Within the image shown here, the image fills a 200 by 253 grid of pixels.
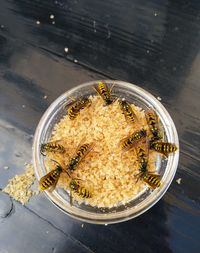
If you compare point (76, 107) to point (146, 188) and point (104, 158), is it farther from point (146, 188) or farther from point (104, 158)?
point (146, 188)

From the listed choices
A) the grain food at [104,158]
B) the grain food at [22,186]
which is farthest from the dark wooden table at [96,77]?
the grain food at [104,158]

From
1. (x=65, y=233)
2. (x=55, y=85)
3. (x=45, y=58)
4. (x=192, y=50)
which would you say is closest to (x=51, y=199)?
(x=65, y=233)

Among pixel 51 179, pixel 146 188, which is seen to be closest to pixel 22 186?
pixel 51 179

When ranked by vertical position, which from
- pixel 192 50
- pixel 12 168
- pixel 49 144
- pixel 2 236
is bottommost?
pixel 2 236

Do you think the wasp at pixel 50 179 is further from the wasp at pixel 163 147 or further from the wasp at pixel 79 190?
the wasp at pixel 163 147

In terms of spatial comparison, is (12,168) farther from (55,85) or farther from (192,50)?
(192,50)

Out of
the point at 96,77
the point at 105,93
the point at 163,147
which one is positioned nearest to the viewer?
the point at 163,147

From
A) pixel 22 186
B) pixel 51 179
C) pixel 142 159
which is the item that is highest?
pixel 142 159
